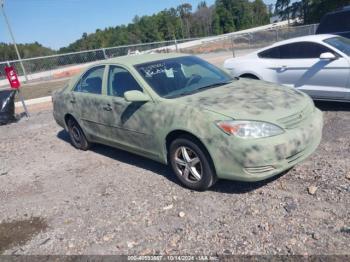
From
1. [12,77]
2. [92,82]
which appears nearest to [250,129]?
[92,82]

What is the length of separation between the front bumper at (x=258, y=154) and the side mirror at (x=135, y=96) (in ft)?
3.79

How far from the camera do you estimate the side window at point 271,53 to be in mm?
7205

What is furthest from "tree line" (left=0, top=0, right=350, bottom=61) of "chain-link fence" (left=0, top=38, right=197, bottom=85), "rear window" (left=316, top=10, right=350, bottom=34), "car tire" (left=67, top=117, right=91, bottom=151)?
"car tire" (left=67, top=117, right=91, bottom=151)

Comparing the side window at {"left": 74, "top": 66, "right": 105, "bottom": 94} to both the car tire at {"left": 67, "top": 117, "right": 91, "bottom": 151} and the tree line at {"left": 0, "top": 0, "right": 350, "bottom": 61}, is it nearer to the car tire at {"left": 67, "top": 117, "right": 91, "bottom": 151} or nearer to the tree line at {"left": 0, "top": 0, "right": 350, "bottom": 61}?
the car tire at {"left": 67, "top": 117, "right": 91, "bottom": 151}

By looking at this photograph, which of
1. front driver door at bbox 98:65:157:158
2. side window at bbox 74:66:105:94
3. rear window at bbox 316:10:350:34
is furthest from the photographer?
rear window at bbox 316:10:350:34

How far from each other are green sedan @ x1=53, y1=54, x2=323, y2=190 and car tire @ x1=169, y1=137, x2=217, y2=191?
0.5 inches

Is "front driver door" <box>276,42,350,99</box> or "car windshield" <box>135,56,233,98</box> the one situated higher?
"car windshield" <box>135,56,233,98</box>

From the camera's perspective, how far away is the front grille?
375 centimetres

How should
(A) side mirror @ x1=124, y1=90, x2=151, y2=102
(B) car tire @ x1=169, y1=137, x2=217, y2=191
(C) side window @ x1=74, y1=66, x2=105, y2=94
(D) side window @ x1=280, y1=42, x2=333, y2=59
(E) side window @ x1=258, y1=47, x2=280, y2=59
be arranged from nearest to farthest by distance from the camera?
(B) car tire @ x1=169, y1=137, x2=217, y2=191 → (A) side mirror @ x1=124, y1=90, x2=151, y2=102 → (C) side window @ x1=74, y1=66, x2=105, y2=94 → (D) side window @ x1=280, y1=42, x2=333, y2=59 → (E) side window @ x1=258, y1=47, x2=280, y2=59

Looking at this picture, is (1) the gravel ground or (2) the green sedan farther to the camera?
(2) the green sedan

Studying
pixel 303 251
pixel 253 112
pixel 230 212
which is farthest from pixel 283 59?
pixel 303 251

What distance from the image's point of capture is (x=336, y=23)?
9.70m

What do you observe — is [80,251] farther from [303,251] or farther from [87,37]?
[87,37]

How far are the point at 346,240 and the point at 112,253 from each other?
2.10 metres
